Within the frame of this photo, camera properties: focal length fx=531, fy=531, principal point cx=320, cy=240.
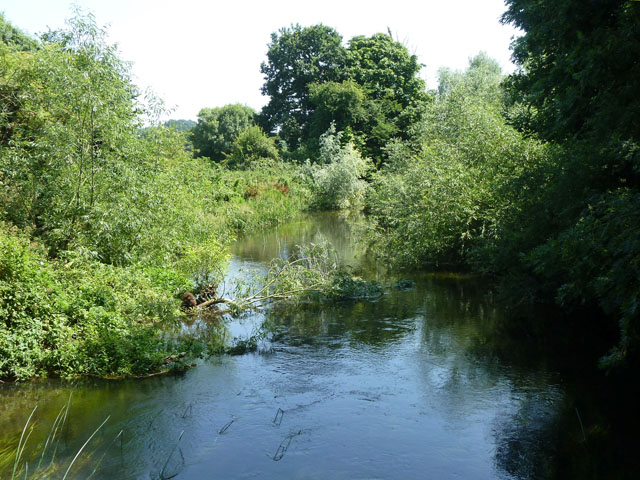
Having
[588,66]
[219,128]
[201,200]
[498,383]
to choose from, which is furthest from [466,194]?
[219,128]

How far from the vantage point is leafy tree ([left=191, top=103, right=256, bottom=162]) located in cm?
6531

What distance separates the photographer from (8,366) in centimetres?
957

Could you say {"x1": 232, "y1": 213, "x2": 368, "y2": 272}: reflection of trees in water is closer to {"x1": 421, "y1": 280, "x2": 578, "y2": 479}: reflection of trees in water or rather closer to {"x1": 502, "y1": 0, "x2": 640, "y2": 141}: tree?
{"x1": 421, "y1": 280, "x2": 578, "y2": 479}: reflection of trees in water

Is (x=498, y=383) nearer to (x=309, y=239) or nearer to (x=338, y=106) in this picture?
(x=309, y=239)

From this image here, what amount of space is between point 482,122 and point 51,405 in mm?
15563

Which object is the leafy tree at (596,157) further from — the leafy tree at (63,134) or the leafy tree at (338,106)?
the leafy tree at (338,106)

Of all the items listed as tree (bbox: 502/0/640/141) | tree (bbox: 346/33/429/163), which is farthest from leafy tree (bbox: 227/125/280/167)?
tree (bbox: 502/0/640/141)

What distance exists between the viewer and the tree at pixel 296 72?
193ft

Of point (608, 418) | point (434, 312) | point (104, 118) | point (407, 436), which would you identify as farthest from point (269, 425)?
point (104, 118)

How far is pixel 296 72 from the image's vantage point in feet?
197

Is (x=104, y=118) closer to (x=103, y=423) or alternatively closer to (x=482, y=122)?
(x=103, y=423)

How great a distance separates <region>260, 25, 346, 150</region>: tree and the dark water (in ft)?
159

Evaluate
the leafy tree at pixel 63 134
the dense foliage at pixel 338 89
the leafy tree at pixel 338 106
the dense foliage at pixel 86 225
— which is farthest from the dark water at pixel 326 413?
the leafy tree at pixel 338 106

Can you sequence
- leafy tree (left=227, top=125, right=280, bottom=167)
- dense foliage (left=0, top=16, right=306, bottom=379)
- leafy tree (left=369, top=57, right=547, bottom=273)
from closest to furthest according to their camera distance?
dense foliage (left=0, top=16, right=306, bottom=379) < leafy tree (left=369, top=57, right=547, bottom=273) < leafy tree (left=227, top=125, right=280, bottom=167)
